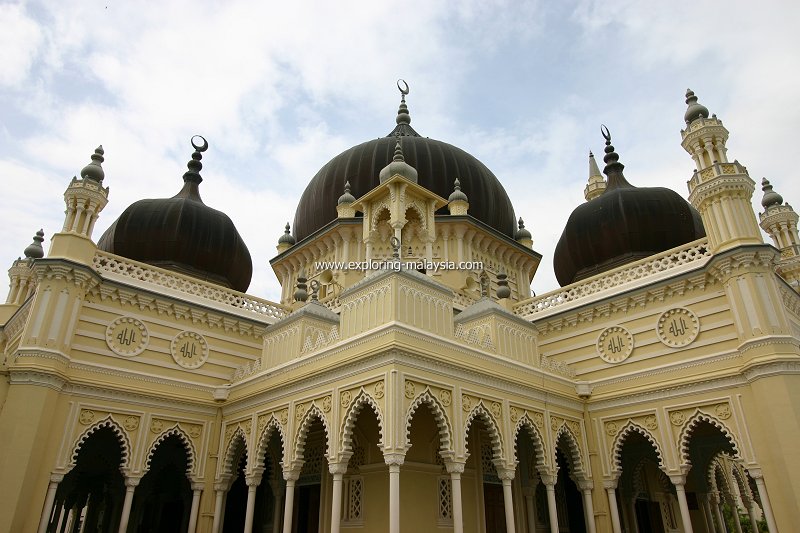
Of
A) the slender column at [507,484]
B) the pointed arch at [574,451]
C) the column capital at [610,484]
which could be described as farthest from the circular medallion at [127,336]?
the column capital at [610,484]

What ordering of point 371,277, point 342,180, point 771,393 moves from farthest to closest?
1. point 342,180
2. point 371,277
3. point 771,393

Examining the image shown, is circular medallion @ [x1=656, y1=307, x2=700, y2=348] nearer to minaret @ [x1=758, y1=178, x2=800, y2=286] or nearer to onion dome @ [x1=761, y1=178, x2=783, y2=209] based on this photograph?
minaret @ [x1=758, y1=178, x2=800, y2=286]

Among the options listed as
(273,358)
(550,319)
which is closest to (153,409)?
(273,358)

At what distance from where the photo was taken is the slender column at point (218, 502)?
43.6ft

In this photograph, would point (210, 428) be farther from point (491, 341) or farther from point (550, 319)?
point (550, 319)

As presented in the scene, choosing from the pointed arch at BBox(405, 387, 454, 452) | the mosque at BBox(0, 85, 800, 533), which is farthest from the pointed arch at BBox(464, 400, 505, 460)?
the pointed arch at BBox(405, 387, 454, 452)

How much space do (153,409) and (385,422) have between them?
7200 millimetres

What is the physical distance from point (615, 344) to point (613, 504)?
13.6ft

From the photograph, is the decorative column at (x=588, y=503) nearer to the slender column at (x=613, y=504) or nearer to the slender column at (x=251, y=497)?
the slender column at (x=613, y=504)

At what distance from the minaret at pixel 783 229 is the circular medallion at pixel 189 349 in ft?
68.2

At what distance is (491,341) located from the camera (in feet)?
44.6

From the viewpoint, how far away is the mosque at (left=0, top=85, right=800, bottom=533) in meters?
11.2

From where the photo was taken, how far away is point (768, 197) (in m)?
22.1

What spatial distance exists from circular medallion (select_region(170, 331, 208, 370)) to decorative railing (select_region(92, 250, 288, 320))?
1278 mm
